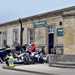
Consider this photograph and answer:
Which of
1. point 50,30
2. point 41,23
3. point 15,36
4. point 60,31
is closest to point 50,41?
point 50,30

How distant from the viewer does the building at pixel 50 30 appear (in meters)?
33.3

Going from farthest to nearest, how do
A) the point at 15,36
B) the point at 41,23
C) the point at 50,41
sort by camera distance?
the point at 15,36 → the point at 41,23 → the point at 50,41

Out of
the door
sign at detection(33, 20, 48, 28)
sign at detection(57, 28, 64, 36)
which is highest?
sign at detection(33, 20, 48, 28)

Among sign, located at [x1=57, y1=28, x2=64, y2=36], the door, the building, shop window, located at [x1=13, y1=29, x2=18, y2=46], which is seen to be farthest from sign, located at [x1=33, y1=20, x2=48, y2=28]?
shop window, located at [x1=13, y1=29, x2=18, y2=46]

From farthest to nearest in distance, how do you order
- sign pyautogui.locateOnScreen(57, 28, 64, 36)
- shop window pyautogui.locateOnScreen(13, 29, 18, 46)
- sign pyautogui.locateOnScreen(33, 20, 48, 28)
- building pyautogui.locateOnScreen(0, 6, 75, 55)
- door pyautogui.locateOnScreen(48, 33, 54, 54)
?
1. shop window pyautogui.locateOnScreen(13, 29, 18, 46)
2. sign pyautogui.locateOnScreen(33, 20, 48, 28)
3. door pyautogui.locateOnScreen(48, 33, 54, 54)
4. sign pyautogui.locateOnScreen(57, 28, 64, 36)
5. building pyautogui.locateOnScreen(0, 6, 75, 55)

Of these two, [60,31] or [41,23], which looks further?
[41,23]

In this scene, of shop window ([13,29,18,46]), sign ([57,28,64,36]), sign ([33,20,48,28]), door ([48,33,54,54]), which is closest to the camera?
sign ([57,28,64,36])

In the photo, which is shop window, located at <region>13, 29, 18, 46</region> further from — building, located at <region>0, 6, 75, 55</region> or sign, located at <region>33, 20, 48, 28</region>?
sign, located at <region>33, 20, 48, 28</region>

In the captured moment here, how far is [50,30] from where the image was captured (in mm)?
37188

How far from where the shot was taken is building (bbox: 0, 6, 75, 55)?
33.3 meters

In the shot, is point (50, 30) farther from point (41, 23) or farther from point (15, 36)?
point (15, 36)

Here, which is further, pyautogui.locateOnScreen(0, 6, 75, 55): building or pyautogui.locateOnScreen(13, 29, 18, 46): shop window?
pyautogui.locateOnScreen(13, 29, 18, 46): shop window

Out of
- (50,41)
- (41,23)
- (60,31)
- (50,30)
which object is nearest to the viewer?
(60,31)

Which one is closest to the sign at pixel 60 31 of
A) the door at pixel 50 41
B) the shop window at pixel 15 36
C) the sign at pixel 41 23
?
the door at pixel 50 41
